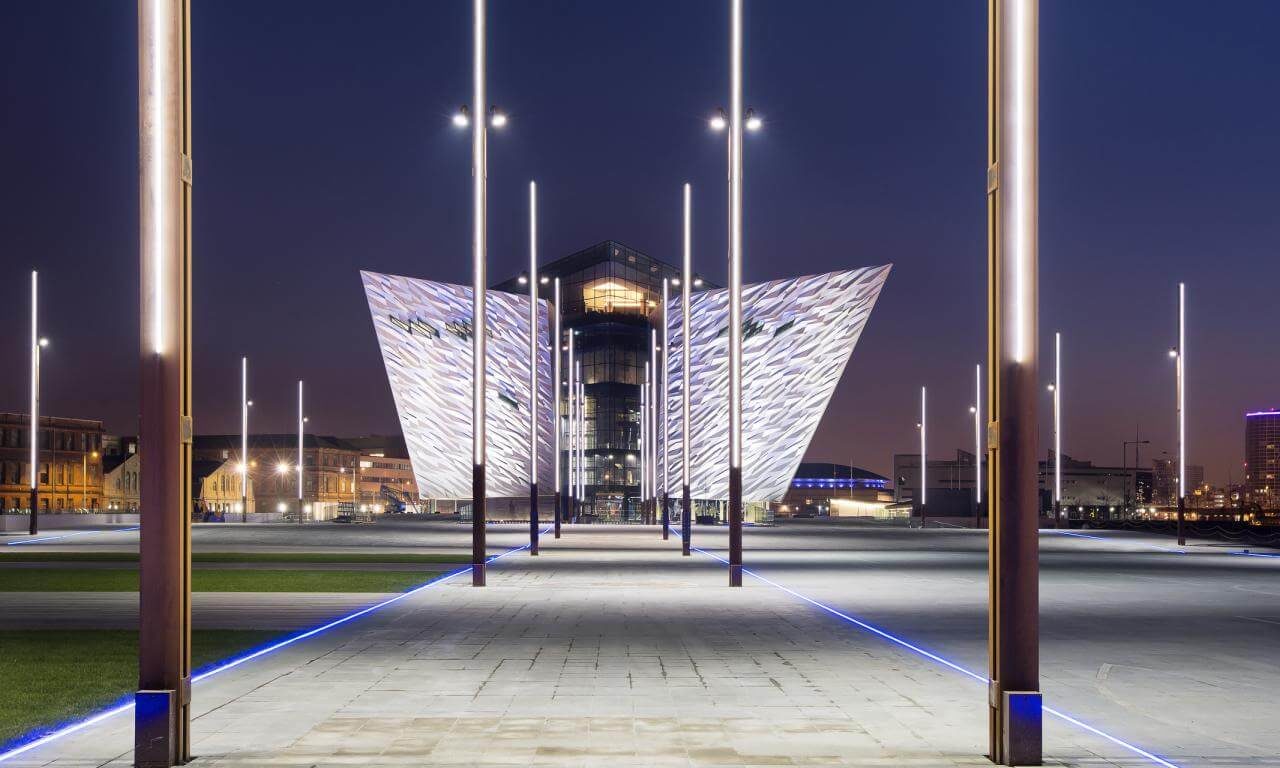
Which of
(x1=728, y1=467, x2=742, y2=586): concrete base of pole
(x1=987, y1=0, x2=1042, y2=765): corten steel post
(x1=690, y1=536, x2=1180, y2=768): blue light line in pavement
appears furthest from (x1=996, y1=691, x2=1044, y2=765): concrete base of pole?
(x1=728, y1=467, x2=742, y2=586): concrete base of pole

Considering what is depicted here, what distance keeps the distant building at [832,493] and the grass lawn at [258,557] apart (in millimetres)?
94901

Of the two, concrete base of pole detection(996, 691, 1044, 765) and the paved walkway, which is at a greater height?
concrete base of pole detection(996, 691, 1044, 765)

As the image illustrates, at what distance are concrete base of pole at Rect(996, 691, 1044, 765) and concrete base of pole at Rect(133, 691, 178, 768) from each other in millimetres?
4692

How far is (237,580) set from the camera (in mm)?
22828

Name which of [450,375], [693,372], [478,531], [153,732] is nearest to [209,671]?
[153,732]

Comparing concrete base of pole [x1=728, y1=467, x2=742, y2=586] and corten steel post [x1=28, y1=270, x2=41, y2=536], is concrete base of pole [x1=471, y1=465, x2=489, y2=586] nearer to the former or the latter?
concrete base of pole [x1=728, y1=467, x2=742, y2=586]

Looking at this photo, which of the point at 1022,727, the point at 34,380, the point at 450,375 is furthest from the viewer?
the point at 450,375

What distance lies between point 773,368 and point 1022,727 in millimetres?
59334

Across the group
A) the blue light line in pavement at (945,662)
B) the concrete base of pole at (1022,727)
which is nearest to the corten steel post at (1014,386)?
the concrete base of pole at (1022,727)

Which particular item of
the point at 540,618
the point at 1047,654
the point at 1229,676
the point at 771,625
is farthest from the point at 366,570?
the point at 1229,676

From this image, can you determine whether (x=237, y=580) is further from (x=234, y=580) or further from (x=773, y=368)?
(x=773, y=368)

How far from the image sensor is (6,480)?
115m

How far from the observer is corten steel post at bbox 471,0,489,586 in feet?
68.8

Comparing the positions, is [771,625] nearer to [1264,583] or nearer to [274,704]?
[274,704]
